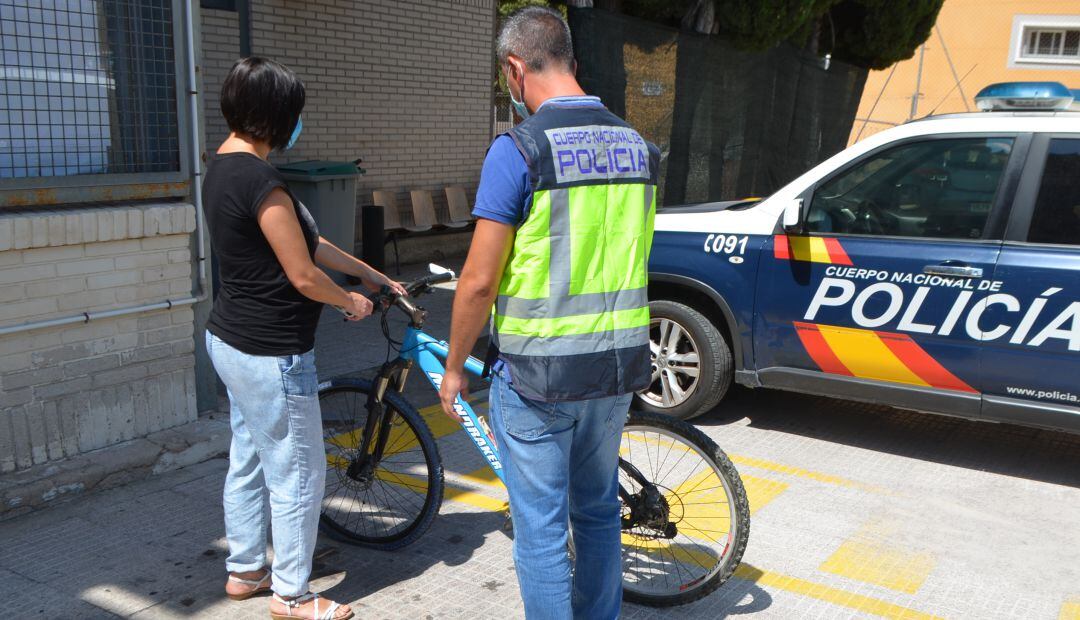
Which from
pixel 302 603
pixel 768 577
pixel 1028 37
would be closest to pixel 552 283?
pixel 302 603

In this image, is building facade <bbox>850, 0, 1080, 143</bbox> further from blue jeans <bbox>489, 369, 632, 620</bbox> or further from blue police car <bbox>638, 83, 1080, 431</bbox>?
blue jeans <bbox>489, 369, 632, 620</bbox>

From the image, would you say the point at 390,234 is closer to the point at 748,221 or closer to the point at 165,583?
the point at 748,221

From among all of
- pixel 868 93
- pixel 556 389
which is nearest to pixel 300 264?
pixel 556 389

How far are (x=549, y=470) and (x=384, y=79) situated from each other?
8.22 m

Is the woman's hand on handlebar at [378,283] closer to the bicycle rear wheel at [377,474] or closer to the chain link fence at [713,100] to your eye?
the bicycle rear wheel at [377,474]

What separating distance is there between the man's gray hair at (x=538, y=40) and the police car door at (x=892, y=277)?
304 centimetres

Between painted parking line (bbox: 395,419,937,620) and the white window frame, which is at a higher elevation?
the white window frame

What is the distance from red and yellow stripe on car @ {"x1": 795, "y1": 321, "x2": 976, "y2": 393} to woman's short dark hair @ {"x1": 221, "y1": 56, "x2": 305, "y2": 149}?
3.27 metres

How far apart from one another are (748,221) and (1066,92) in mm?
1831

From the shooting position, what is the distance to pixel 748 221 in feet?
18.6

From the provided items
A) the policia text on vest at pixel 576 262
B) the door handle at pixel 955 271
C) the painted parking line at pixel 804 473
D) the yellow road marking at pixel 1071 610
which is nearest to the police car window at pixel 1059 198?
the door handle at pixel 955 271

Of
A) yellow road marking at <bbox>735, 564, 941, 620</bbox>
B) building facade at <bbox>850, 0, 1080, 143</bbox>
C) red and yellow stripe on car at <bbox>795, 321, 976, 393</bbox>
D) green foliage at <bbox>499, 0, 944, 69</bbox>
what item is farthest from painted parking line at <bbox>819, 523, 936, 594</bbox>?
building facade at <bbox>850, 0, 1080, 143</bbox>

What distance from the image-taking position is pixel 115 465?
4668mm

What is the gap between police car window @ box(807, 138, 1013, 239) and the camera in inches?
201
